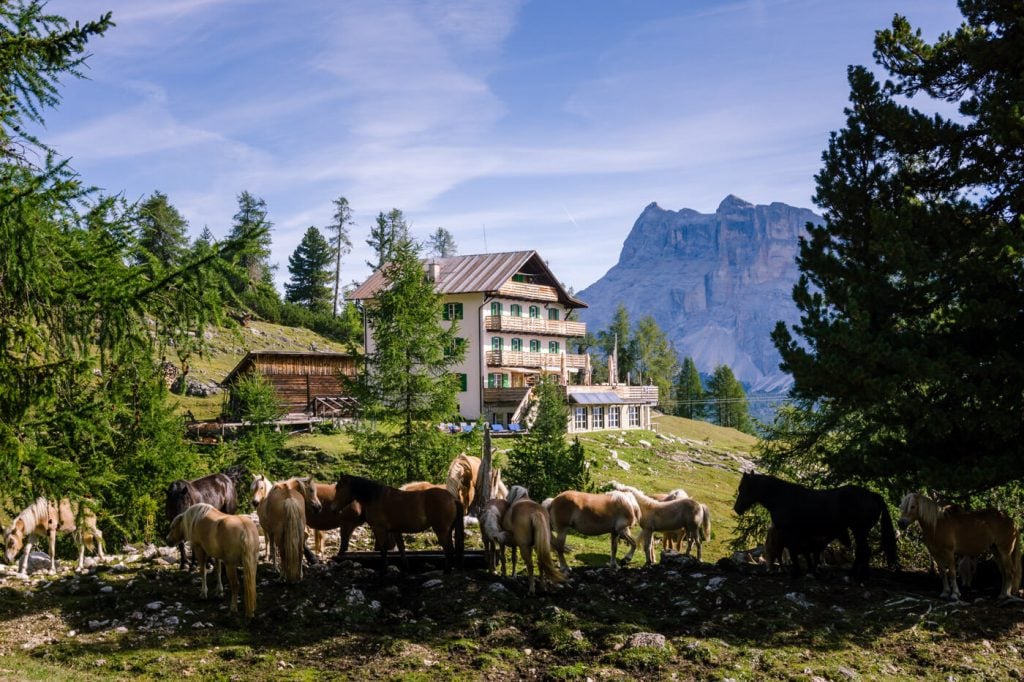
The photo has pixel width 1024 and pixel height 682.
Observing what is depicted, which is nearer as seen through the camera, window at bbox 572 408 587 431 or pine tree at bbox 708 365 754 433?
window at bbox 572 408 587 431

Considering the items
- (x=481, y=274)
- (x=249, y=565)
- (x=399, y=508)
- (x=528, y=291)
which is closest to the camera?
(x=249, y=565)

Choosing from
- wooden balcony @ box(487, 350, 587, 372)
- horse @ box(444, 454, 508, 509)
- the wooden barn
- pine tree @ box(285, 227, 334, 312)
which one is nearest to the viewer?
horse @ box(444, 454, 508, 509)

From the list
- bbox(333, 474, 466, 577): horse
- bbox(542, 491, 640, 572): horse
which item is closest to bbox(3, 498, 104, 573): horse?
bbox(333, 474, 466, 577): horse

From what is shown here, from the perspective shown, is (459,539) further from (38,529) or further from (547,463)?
(547,463)

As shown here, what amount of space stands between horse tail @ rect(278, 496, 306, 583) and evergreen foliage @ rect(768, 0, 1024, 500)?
30.3 ft

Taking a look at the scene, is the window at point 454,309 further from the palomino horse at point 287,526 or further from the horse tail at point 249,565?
the horse tail at point 249,565

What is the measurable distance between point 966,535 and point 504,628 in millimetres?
7970

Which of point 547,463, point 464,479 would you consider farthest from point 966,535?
point 547,463

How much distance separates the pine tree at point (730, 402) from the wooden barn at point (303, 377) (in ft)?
202

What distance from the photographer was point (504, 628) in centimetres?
1291

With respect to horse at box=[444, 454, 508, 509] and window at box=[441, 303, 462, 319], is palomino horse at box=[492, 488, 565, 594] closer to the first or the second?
horse at box=[444, 454, 508, 509]

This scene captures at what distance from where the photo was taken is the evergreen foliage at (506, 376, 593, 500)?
29.6 metres

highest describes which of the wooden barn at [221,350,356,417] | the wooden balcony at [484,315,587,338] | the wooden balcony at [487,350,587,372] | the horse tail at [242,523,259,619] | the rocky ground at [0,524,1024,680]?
the wooden balcony at [484,315,587,338]

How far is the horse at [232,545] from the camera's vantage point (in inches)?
524
